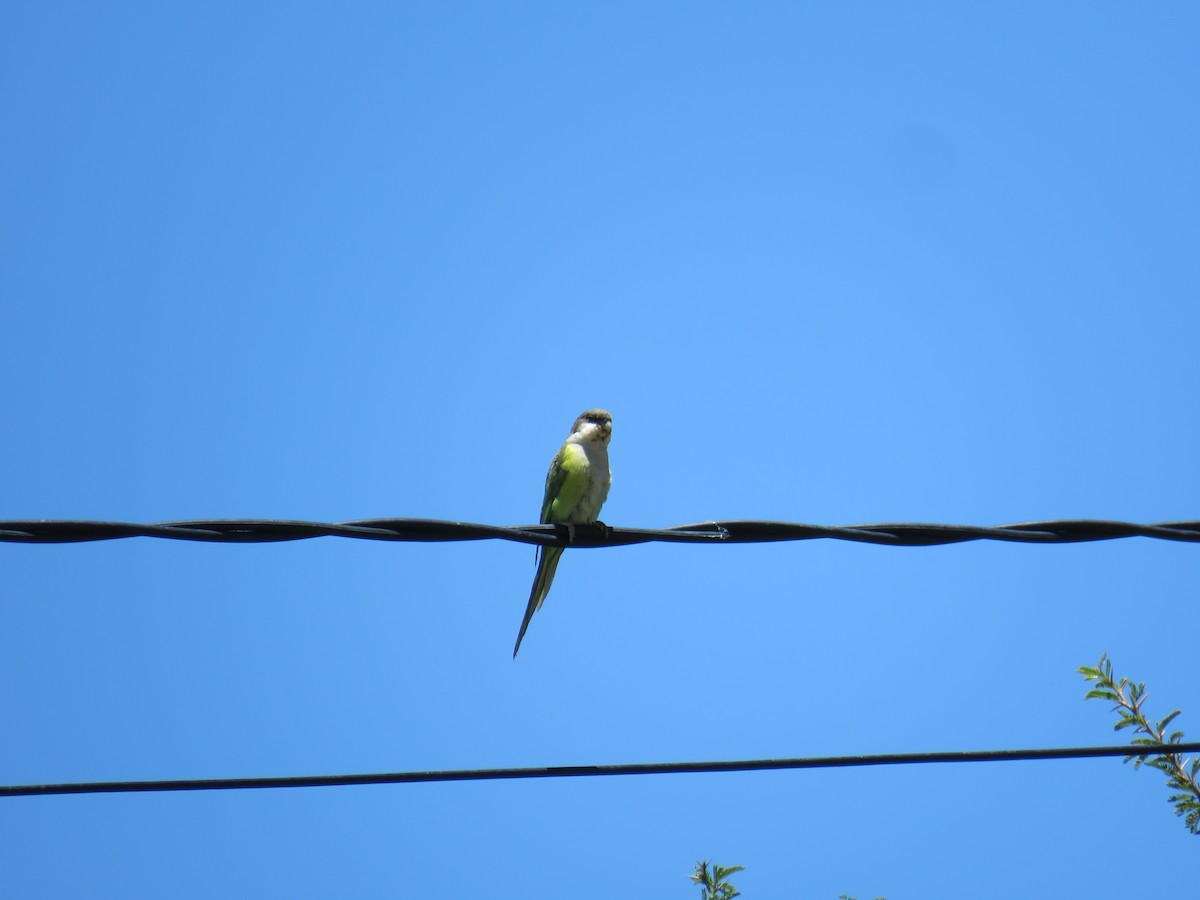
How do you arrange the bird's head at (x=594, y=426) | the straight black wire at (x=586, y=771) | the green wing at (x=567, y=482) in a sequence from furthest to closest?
the bird's head at (x=594, y=426) < the green wing at (x=567, y=482) < the straight black wire at (x=586, y=771)

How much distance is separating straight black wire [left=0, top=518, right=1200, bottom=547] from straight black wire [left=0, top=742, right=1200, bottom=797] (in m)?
0.85

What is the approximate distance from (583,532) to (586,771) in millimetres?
1097

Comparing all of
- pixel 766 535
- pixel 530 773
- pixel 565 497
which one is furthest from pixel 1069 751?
pixel 565 497

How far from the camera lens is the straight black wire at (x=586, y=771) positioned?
12.9 ft

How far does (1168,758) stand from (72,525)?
5.54 meters

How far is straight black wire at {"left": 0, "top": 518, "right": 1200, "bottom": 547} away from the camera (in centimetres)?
397

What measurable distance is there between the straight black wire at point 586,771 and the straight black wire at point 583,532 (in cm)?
85

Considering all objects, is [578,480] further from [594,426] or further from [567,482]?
[594,426]

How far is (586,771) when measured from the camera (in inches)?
171

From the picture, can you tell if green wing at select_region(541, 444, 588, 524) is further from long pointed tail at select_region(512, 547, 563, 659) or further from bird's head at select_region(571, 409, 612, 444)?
long pointed tail at select_region(512, 547, 563, 659)

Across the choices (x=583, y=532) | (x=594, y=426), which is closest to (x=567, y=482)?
(x=594, y=426)

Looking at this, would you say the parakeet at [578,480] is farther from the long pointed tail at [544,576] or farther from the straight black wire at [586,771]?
the straight black wire at [586,771]

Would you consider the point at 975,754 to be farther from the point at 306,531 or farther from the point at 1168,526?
the point at 306,531

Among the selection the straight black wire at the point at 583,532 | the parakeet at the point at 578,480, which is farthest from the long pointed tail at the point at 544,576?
the straight black wire at the point at 583,532
